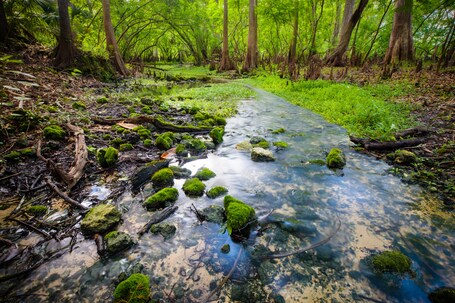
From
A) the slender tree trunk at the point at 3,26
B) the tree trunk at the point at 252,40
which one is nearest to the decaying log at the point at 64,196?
the slender tree trunk at the point at 3,26

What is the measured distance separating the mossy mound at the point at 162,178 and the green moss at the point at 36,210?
1.32 meters

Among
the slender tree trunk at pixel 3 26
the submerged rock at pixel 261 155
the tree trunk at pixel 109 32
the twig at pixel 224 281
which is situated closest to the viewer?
the twig at pixel 224 281

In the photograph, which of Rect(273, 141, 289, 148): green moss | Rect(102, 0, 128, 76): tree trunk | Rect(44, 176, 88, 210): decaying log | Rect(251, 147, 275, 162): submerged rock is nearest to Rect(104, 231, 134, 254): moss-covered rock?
Rect(44, 176, 88, 210): decaying log

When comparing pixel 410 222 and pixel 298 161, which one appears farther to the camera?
pixel 298 161

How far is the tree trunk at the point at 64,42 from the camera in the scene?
958 cm

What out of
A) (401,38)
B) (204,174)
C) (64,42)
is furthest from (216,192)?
(401,38)

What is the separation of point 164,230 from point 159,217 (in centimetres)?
24

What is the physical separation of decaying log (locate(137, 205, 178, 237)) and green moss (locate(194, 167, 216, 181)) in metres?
0.85

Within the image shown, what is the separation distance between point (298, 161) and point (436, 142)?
2734mm

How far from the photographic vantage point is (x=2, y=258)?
216cm

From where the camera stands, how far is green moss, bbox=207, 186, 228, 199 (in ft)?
10.8

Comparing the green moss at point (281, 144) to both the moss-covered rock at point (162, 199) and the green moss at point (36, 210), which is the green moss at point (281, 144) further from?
the green moss at point (36, 210)

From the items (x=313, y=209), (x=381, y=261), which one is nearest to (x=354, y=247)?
(x=381, y=261)

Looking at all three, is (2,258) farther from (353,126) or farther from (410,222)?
(353,126)
